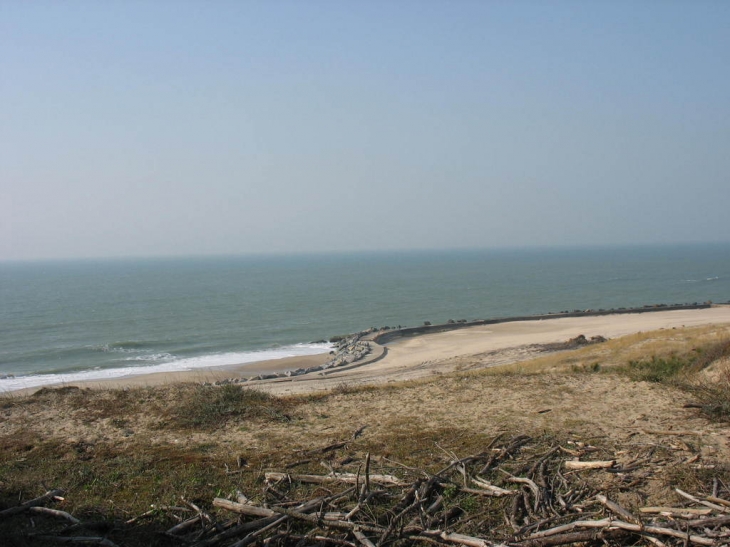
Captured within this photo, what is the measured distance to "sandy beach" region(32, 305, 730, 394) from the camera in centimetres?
2823

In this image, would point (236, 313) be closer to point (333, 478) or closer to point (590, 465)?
point (333, 478)

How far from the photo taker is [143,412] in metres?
14.2

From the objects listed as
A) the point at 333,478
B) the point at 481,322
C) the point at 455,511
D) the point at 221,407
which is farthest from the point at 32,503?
the point at 481,322

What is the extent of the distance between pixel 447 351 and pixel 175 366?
1868cm

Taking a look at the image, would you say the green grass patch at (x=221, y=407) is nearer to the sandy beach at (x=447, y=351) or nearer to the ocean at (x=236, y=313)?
the sandy beach at (x=447, y=351)

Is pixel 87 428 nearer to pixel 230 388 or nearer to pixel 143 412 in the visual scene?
pixel 143 412

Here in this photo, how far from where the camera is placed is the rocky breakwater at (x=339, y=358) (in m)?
31.1

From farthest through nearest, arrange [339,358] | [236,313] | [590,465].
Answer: [236,313]
[339,358]
[590,465]

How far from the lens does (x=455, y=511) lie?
7.84m

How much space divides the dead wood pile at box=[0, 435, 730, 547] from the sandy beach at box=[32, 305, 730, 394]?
13987 mm

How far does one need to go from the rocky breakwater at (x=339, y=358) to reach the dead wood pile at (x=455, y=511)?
18.5 m

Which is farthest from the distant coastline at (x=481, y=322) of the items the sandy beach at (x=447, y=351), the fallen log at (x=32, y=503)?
the fallen log at (x=32, y=503)

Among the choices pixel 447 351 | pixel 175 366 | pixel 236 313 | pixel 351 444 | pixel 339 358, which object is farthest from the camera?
pixel 236 313

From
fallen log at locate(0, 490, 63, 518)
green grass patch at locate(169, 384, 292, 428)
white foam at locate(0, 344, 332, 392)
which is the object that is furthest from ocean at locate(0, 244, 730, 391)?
fallen log at locate(0, 490, 63, 518)
